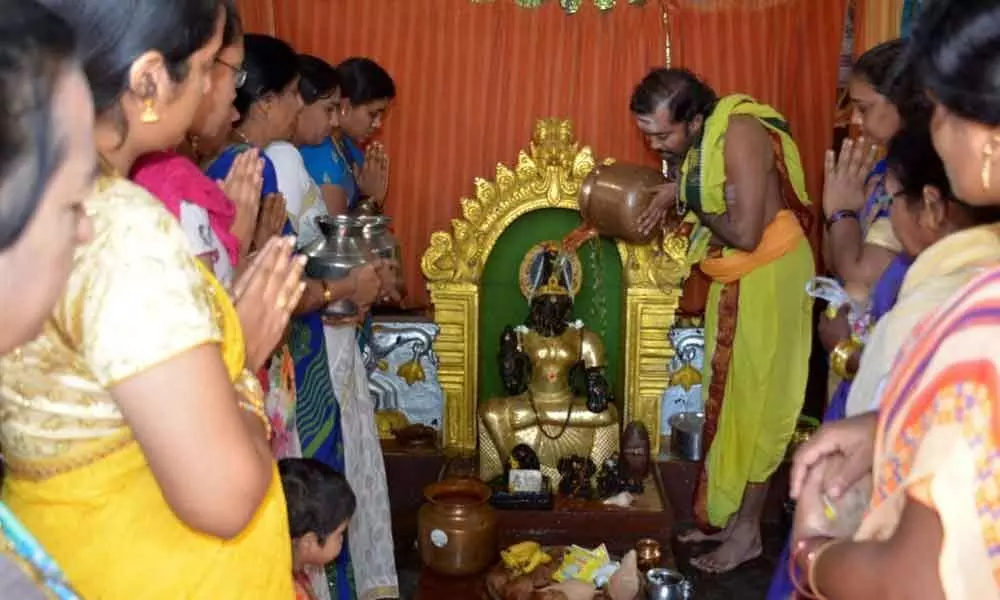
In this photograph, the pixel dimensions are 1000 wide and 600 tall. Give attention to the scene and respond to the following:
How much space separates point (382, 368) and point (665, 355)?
3.64 feet

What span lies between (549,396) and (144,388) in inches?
119

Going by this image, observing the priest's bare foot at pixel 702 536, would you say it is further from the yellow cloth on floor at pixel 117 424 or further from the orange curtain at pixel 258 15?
the yellow cloth on floor at pixel 117 424

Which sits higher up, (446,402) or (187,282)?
(187,282)

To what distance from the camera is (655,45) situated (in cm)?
413

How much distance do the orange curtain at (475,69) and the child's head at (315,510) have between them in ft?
7.63

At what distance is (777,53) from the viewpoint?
414cm

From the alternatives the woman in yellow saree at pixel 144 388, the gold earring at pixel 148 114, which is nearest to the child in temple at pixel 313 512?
the woman in yellow saree at pixel 144 388

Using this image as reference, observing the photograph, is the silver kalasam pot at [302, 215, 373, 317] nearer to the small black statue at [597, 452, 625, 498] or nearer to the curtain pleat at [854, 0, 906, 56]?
the small black statue at [597, 452, 625, 498]

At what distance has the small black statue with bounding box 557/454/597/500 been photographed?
A: 12.3 feet

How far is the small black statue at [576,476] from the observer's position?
3734mm

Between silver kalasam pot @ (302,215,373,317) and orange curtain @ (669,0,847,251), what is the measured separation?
6.68ft

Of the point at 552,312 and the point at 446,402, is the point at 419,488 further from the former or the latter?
the point at 552,312

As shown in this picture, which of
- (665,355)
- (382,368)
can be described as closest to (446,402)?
(382,368)

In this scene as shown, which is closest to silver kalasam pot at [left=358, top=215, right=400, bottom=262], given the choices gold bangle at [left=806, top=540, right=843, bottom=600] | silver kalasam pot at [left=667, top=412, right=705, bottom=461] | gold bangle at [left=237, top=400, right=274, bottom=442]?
gold bangle at [left=237, top=400, right=274, bottom=442]
